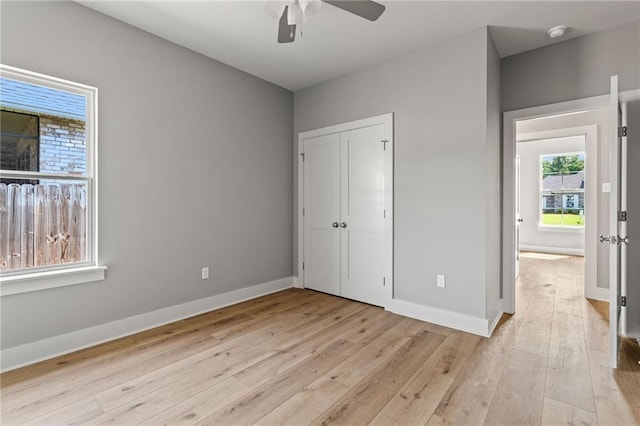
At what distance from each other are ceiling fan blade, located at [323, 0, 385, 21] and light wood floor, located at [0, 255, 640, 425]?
2.46m

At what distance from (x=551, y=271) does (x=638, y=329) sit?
114 inches

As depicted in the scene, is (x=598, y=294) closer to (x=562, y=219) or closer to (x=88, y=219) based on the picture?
(x=562, y=219)

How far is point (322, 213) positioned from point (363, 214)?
65 centimetres

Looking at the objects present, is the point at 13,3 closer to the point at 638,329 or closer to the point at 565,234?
the point at 638,329

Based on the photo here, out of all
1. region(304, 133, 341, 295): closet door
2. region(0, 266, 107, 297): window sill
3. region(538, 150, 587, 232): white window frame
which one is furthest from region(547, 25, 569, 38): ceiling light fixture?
region(538, 150, 587, 232): white window frame

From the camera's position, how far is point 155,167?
294cm

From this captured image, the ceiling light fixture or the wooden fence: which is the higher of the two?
the ceiling light fixture

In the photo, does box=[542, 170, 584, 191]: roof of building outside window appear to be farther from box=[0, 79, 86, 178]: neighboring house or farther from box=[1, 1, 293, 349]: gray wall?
box=[0, 79, 86, 178]: neighboring house

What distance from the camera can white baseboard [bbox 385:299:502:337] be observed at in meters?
2.80

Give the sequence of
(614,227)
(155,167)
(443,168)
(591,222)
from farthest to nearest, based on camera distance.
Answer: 1. (591,222)
2. (443,168)
3. (155,167)
4. (614,227)

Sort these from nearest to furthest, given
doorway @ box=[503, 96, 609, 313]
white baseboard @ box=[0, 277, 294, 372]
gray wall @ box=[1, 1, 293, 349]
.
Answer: white baseboard @ box=[0, 277, 294, 372], gray wall @ box=[1, 1, 293, 349], doorway @ box=[503, 96, 609, 313]

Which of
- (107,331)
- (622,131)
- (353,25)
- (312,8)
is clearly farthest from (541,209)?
(107,331)

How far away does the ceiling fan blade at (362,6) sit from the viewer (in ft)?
6.49

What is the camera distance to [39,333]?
90.5 inches
